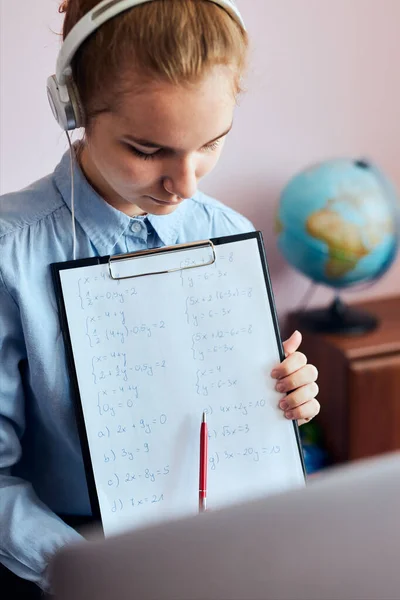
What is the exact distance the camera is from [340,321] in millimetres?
1817

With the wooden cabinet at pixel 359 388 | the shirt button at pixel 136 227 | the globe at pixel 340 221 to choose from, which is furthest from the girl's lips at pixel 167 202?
the wooden cabinet at pixel 359 388

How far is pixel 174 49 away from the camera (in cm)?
→ 67

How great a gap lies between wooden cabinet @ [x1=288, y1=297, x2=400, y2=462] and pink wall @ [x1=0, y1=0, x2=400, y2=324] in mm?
244

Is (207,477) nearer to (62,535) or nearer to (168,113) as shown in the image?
(62,535)

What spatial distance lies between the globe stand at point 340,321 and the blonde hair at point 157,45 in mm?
1188

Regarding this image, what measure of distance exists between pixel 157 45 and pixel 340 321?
4.16 ft

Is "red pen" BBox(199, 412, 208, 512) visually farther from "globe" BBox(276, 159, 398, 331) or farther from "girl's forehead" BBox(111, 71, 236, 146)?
"globe" BBox(276, 159, 398, 331)

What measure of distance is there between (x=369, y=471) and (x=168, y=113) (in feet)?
1.54

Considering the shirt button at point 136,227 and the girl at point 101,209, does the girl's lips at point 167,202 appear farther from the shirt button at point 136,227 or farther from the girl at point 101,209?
the shirt button at point 136,227

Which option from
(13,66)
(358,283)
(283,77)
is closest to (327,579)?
(13,66)

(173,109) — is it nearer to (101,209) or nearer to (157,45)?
(157,45)

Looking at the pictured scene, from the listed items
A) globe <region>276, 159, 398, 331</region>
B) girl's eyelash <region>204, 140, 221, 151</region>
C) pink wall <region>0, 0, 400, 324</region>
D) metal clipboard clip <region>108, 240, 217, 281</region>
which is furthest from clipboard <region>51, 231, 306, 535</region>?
pink wall <region>0, 0, 400, 324</region>

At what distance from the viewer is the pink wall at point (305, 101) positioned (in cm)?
173

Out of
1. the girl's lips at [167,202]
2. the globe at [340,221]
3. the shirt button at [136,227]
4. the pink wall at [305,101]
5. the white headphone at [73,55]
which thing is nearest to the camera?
the white headphone at [73,55]
